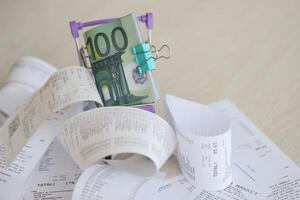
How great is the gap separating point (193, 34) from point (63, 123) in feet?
1.43

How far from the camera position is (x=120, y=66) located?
2.21 ft

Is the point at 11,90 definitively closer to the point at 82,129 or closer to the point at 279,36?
the point at 82,129

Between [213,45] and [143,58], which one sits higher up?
[143,58]

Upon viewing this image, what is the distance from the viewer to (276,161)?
2.09 ft

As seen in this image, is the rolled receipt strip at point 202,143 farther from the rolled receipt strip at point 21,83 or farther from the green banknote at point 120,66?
the rolled receipt strip at point 21,83

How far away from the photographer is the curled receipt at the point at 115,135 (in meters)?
0.57

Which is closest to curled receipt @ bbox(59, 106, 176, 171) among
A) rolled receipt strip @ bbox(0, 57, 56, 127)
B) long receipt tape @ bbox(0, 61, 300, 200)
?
long receipt tape @ bbox(0, 61, 300, 200)

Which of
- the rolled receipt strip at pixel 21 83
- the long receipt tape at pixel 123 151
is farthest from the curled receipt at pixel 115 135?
the rolled receipt strip at pixel 21 83

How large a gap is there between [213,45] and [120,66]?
0.97 feet

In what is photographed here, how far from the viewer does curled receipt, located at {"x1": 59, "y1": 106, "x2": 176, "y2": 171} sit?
1.86 feet

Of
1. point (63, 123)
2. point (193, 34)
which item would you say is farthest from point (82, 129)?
point (193, 34)

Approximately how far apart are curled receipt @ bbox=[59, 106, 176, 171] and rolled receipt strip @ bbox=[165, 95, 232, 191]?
0.03m

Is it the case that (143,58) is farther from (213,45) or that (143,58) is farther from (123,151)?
(213,45)

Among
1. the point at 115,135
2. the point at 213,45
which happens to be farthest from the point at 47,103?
the point at 213,45
